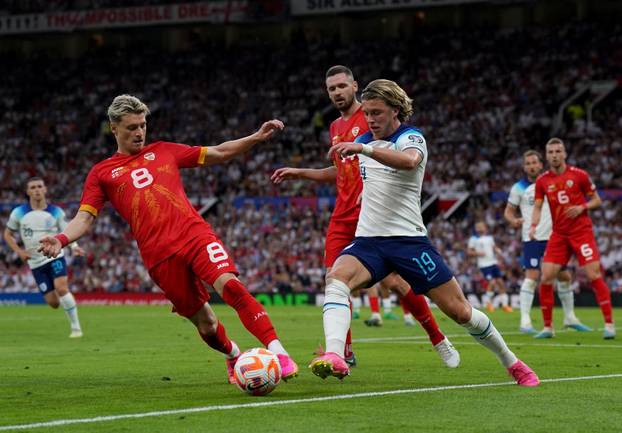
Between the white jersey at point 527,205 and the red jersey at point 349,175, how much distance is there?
800 centimetres

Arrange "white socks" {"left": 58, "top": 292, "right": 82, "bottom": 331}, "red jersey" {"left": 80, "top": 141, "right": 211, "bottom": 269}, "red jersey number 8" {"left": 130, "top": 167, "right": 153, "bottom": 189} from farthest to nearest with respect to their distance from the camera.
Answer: "white socks" {"left": 58, "top": 292, "right": 82, "bottom": 331}, "red jersey number 8" {"left": 130, "top": 167, "right": 153, "bottom": 189}, "red jersey" {"left": 80, "top": 141, "right": 211, "bottom": 269}

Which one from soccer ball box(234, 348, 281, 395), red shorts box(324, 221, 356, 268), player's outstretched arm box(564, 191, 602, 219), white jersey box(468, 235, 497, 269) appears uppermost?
red shorts box(324, 221, 356, 268)

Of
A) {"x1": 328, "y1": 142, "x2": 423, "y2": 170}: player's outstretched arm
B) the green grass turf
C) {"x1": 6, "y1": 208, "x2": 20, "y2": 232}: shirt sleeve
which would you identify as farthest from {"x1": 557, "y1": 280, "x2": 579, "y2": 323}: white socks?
{"x1": 328, "y1": 142, "x2": 423, "y2": 170}: player's outstretched arm

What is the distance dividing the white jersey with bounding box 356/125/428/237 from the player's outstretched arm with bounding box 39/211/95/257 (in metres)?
2.29

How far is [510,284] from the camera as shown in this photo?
108ft

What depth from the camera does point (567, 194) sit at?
16500mm

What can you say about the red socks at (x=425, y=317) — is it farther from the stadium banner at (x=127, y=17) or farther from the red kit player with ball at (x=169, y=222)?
the stadium banner at (x=127, y=17)

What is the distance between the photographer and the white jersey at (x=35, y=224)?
19.6m

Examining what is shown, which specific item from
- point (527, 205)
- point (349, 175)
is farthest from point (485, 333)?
point (527, 205)

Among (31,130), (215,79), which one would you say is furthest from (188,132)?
(31,130)

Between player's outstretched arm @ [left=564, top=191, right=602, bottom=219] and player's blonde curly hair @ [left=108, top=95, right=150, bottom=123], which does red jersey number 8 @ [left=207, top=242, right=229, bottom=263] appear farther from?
player's outstretched arm @ [left=564, top=191, right=602, bottom=219]

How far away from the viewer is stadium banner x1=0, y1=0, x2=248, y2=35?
4853cm

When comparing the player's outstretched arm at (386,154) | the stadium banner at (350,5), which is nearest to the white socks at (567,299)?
the player's outstretched arm at (386,154)

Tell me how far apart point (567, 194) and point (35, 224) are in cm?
929
